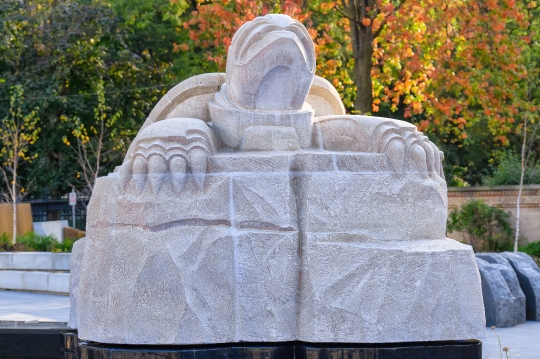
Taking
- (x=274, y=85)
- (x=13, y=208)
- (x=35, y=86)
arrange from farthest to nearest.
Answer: (x=35, y=86) < (x=13, y=208) < (x=274, y=85)

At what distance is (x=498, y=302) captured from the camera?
805 centimetres

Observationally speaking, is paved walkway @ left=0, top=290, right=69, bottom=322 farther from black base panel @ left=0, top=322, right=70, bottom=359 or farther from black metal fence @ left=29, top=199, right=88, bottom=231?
black metal fence @ left=29, top=199, right=88, bottom=231

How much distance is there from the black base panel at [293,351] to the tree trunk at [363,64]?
358 inches

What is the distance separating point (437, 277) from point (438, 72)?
948cm

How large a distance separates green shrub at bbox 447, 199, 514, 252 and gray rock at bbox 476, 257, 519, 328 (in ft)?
27.7

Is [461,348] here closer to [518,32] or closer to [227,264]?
[227,264]

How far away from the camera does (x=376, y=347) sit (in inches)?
182

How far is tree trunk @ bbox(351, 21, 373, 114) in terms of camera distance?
44.8ft

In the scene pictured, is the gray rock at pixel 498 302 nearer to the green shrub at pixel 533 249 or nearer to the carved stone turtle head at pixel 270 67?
the carved stone turtle head at pixel 270 67

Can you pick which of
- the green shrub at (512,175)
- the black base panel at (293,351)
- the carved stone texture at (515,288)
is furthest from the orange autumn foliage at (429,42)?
the black base panel at (293,351)

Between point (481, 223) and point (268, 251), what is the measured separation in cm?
1283

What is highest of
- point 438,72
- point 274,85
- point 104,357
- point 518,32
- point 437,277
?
point 518,32

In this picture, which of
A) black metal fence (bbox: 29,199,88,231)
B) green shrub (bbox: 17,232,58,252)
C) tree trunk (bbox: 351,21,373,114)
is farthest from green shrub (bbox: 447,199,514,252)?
black metal fence (bbox: 29,199,88,231)

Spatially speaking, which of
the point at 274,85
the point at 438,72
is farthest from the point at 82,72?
the point at 274,85
